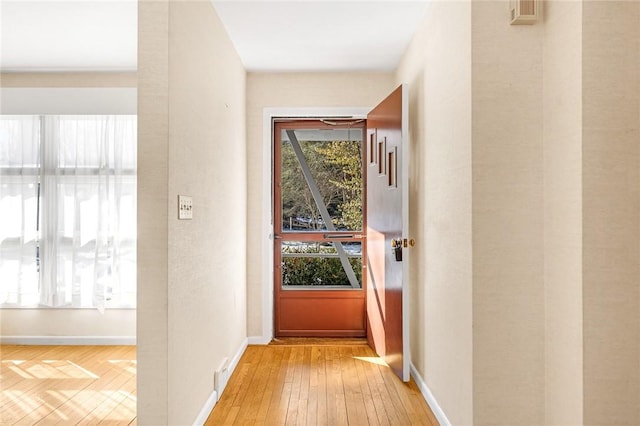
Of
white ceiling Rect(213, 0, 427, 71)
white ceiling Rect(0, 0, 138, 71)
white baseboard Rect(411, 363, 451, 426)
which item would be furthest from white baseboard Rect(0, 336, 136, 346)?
white ceiling Rect(213, 0, 427, 71)

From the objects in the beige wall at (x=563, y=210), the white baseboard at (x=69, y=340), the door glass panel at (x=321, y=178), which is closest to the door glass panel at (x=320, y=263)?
the door glass panel at (x=321, y=178)

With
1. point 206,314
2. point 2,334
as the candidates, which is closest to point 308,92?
point 206,314

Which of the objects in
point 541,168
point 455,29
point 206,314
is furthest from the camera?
point 206,314

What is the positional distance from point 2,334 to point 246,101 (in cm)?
315

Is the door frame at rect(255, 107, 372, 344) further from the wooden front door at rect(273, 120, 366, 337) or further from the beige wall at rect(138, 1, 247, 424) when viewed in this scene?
the beige wall at rect(138, 1, 247, 424)

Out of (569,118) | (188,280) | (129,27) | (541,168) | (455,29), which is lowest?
(188,280)

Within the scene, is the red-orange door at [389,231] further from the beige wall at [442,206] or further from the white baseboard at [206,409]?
the white baseboard at [206,409]

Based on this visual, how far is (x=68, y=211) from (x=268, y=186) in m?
1.83

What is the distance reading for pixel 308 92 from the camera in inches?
164

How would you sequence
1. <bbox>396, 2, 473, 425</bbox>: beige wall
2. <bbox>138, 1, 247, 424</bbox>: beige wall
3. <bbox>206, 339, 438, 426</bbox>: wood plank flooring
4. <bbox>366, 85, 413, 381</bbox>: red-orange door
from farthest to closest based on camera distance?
<bbox>366, 85, 413, 381</bbox>: red-orange door < <bbox>206, 339, 438, 426</bbox>: wood plank flooring < <bbox>396, 2, 473, 425</bbox>: beige wall < <bbox>138, 1, 247, 424</bbox>: beige wall

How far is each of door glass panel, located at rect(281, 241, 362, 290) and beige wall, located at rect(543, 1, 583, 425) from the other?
99.1 inches

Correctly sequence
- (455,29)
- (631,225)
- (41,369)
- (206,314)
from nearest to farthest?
(631,225)
(455,29)
(206,314)
(41,369)

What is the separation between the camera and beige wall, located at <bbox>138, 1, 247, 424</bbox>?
6.47ft

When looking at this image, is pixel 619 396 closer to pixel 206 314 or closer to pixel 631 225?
pixel 631 225
